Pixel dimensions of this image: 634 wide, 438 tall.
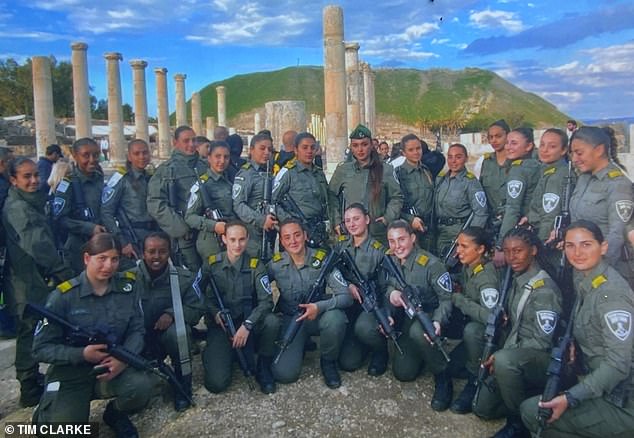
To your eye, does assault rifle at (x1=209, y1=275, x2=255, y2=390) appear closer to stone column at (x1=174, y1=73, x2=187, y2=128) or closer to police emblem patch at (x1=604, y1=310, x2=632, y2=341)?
police emblem patch at (x1=604, y1=310, x2=632, y2=341)

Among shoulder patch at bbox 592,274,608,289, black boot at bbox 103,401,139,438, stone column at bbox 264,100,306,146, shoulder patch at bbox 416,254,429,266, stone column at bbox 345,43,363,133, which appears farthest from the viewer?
stone column at bbox 345,43,363,133

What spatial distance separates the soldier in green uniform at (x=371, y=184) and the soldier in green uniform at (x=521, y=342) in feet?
6.36

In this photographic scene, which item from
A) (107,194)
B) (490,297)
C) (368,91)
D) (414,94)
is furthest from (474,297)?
(414,94)

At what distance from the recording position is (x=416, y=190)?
630 centimetres

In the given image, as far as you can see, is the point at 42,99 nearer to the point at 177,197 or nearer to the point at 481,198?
the point at 177,197

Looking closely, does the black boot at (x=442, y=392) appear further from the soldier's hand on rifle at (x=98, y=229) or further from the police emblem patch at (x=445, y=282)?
the soldier's hand on rifle at (x=98, y=229)

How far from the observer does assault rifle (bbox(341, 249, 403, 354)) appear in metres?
4.56

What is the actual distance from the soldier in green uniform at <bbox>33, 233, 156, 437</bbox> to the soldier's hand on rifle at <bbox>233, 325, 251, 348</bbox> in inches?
31.6

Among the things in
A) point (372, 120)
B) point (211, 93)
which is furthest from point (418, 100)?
point (372, 120)

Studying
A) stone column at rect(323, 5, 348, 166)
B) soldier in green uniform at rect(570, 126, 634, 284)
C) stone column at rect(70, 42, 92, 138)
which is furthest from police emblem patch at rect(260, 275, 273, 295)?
stone column at rect(70, 42, 92, 138)

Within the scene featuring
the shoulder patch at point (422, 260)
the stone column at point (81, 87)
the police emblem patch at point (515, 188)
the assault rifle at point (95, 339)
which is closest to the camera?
the assault rifle at point (95, 339)

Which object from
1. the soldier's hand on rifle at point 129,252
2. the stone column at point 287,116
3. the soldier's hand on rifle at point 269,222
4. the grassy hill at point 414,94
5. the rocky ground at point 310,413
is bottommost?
the rocky ground at point 310,413

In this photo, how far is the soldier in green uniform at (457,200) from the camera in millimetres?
5719

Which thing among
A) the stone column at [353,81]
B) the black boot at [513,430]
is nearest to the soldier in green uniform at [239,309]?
the black boot at [513,430]
